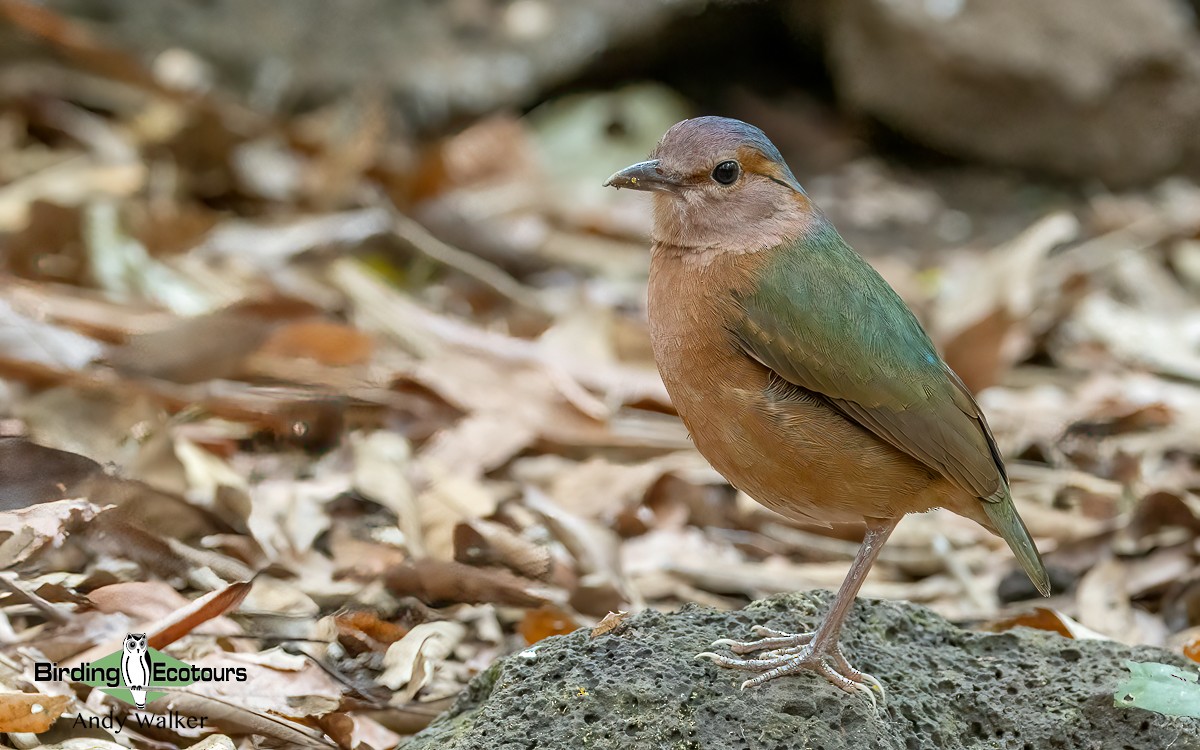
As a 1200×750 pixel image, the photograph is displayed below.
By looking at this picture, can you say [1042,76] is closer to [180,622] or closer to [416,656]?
[416,656]

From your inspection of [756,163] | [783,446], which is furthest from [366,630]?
[756,163]

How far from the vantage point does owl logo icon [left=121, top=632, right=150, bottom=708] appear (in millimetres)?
3688

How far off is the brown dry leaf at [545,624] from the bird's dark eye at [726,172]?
5.14ft

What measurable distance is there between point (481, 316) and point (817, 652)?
3902mm

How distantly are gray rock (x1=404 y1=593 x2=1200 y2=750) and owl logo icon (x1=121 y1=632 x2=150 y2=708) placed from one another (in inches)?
30.1

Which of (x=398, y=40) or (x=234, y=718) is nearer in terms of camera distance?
(x=234, y=718)

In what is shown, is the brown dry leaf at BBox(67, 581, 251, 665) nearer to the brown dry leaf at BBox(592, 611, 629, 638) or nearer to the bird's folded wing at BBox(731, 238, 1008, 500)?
the brown dry leaf at BBox(592, 611, 629, 638)

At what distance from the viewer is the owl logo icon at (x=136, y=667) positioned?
3.69 metres

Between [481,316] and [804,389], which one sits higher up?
[804,389]

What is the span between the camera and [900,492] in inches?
156

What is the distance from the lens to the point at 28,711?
352cm

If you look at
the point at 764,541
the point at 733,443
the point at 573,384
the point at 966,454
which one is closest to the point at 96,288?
the point at 573,384

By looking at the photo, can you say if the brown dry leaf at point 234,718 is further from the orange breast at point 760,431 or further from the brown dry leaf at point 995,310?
the brown dry leaf at point 995,310

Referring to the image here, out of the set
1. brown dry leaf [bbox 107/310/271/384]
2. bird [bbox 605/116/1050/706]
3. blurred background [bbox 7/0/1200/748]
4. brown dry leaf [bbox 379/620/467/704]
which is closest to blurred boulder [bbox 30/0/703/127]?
blurred background [bbox 7/0/1200/748]
